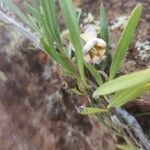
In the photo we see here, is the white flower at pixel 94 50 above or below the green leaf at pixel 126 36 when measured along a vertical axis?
above

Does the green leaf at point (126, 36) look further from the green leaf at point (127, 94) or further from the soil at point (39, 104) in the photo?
the soil at point (39, 104)

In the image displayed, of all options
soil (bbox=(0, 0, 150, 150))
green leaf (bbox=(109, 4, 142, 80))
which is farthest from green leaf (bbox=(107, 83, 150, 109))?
soil (bbox=(0, 0, 150, 150))

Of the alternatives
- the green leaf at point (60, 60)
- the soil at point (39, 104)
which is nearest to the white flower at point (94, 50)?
the green leaf at point (60, 60)

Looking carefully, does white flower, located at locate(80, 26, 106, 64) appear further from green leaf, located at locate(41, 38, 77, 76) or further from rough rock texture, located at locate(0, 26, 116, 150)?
rough rock texture, located at locate(0, 26, 116, 150)

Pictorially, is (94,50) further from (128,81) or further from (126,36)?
(128,81)

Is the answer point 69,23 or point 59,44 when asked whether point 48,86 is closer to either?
point 59,44
